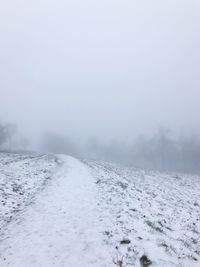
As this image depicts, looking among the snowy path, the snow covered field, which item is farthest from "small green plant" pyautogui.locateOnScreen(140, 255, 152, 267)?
the snowy path

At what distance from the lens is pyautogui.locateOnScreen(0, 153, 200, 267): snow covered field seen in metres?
9.38

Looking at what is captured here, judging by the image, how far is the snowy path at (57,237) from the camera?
9.20 metres

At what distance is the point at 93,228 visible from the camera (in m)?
12.0

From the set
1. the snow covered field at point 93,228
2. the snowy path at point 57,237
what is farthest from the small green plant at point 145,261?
the snowy path at point 57,237

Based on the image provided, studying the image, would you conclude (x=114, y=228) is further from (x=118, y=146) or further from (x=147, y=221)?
(x=118, y=146)

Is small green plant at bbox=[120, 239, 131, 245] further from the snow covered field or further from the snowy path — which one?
the snowy path

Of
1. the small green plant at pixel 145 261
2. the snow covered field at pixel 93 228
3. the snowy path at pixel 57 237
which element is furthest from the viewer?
the snow covered field at pixel 93 228

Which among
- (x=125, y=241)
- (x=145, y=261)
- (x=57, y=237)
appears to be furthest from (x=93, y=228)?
(x=145, y=261)

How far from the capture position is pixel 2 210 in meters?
14.1

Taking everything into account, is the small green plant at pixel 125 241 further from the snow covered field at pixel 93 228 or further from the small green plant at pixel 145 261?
the small green plant at pixel 145 261

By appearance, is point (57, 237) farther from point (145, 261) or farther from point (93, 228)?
point (145, 261)

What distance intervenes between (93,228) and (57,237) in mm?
1804

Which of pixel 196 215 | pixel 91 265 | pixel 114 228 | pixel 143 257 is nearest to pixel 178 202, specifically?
pixel 196 215

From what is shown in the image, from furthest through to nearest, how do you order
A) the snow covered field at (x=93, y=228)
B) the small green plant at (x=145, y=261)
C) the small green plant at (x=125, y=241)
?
the small green plant at (x=125, y=241)
the snow covered field at (x=93, y=228)
the small green plant at (x=145, y=261)
